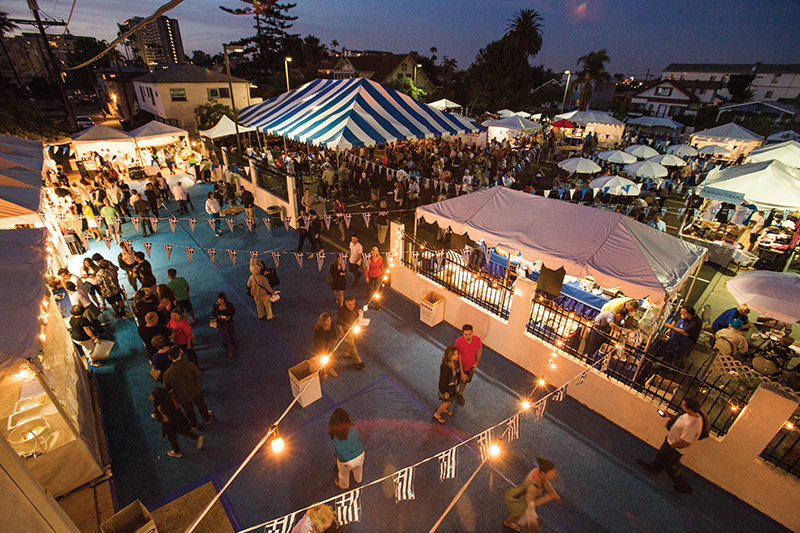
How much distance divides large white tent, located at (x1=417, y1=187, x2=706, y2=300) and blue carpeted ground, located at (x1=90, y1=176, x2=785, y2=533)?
2301mm

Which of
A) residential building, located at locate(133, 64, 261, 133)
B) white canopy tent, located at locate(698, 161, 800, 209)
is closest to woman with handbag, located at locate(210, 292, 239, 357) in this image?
white canopy tent, located at locate(698, 161, 800, 209)

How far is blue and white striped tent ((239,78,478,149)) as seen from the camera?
12891 mm

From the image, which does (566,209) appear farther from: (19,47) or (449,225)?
(19,47)

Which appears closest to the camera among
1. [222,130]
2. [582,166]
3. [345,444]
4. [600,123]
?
[345,444]

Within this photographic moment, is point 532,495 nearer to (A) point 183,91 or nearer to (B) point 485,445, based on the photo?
(B) point 485,445

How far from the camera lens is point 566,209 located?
745 centimetres

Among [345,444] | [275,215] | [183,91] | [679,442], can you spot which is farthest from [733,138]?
[183,91]

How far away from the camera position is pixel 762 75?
64.3 metres

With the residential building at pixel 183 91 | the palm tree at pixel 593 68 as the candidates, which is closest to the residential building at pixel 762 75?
the palm tree at pixel 593 68

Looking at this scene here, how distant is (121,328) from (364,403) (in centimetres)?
604

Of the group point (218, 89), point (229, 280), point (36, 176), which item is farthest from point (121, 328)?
point (218, 89)

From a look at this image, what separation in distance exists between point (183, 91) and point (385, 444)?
1304 inches

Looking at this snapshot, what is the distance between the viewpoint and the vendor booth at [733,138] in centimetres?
2195

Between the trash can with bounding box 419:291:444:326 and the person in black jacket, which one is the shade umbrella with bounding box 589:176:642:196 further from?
the person in black jacket
